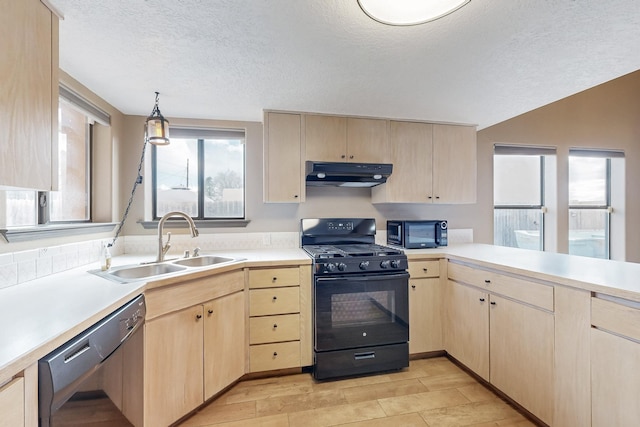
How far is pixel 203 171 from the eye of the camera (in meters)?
2.71

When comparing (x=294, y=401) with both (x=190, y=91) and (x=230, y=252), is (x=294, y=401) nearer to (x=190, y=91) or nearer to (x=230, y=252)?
(x=230, y=252)

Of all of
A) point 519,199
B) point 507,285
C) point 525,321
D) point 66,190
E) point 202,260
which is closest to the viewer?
point 525,321

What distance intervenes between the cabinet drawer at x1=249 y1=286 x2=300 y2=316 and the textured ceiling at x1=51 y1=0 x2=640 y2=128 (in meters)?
1.51

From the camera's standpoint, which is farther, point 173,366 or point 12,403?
point 173,366

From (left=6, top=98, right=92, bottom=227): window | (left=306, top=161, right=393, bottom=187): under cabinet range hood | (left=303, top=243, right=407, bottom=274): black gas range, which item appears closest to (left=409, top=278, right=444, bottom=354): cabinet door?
(left=303, top=243, right=407, bottom=274): black gas range

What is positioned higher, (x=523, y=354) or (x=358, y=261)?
(x=358, y=261)

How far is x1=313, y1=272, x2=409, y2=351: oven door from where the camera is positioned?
209cm

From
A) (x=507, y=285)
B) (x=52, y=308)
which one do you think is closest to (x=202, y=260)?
(x=52, y=308)

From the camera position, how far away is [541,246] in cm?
328

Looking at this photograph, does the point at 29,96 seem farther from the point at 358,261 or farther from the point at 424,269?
the point at 424,269

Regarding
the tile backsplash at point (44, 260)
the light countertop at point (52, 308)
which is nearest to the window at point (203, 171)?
the tile backsplash at point (44, 260)

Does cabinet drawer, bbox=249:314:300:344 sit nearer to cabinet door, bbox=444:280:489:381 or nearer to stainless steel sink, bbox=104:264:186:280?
stainless steel sink, bbox=104:264:186:280

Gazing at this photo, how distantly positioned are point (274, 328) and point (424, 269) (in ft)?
4.35

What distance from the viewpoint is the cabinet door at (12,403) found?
65cm
